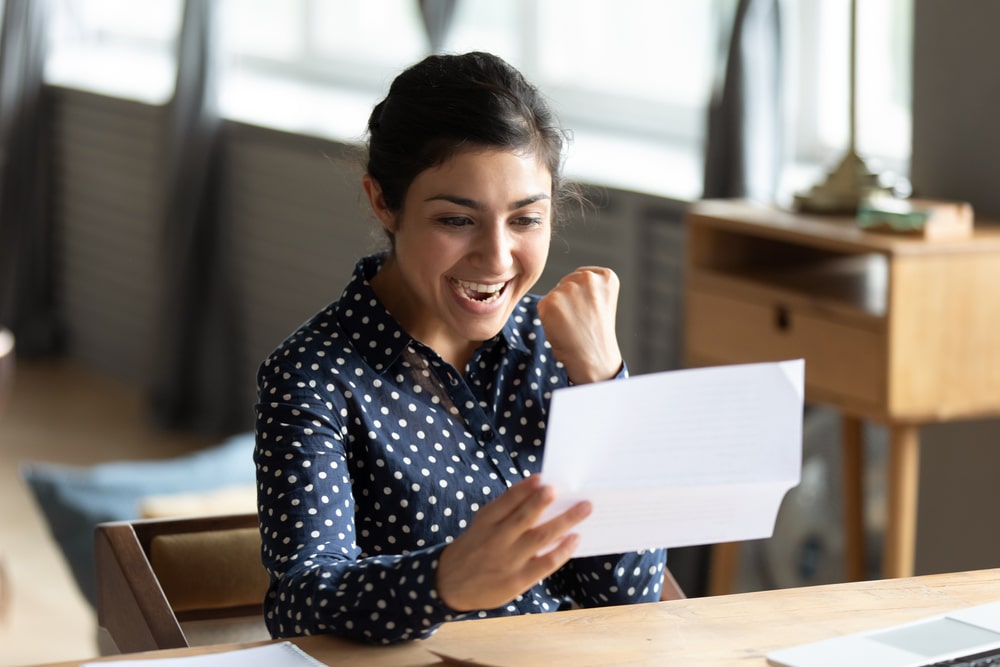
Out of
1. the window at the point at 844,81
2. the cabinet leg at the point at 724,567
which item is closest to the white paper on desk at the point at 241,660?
the cabinet leg at the point at 724,567

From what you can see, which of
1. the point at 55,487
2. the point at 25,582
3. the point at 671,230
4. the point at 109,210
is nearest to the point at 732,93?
the point at 671,230

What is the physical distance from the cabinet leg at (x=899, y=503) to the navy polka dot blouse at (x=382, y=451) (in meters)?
0.93

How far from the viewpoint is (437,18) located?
3975 mm

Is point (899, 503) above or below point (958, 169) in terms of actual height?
below

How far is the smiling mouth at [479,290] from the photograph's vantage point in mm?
1499

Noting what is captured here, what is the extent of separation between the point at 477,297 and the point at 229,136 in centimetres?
348

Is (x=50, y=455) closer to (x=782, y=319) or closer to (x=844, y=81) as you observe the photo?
(x=844, y=81)

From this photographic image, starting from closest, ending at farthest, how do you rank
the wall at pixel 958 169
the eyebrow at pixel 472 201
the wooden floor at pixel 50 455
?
the eyebrow at pixel 472 201 → the wall at pixel 958 169 → the wooden floor at pixel 50 455

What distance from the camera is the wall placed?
2654 millimetres

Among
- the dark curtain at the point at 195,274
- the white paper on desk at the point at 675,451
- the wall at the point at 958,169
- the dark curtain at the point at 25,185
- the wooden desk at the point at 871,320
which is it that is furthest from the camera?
the dark curtain at the point at 25,185

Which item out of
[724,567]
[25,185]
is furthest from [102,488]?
[25,185]

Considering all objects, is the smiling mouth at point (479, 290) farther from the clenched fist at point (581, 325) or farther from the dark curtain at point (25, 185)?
the dark curtain at point (25, 185)

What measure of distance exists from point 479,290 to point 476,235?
6 cm

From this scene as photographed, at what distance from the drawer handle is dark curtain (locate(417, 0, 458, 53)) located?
1716mm
